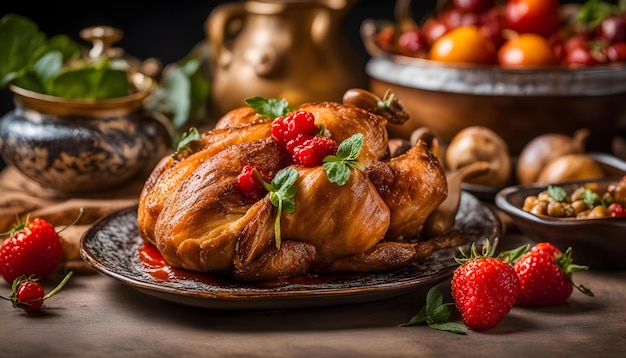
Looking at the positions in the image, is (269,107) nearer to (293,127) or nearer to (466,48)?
(293,127)

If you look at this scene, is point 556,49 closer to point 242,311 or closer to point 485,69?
point 485,69

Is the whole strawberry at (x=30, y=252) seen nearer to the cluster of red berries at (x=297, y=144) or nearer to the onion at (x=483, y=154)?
the cluster of red berries at (x=297, y=144)

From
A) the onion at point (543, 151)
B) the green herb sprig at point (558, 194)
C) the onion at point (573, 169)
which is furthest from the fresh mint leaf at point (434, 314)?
the onion at point (543, 151)

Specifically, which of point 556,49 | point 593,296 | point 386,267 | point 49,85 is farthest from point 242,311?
point 556,49

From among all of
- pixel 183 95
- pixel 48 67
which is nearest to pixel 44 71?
pixel 48 67

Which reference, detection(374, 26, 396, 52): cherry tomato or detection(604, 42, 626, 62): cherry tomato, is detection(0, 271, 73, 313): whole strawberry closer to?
detection(374, 26, 396, 52): cherry tomato
